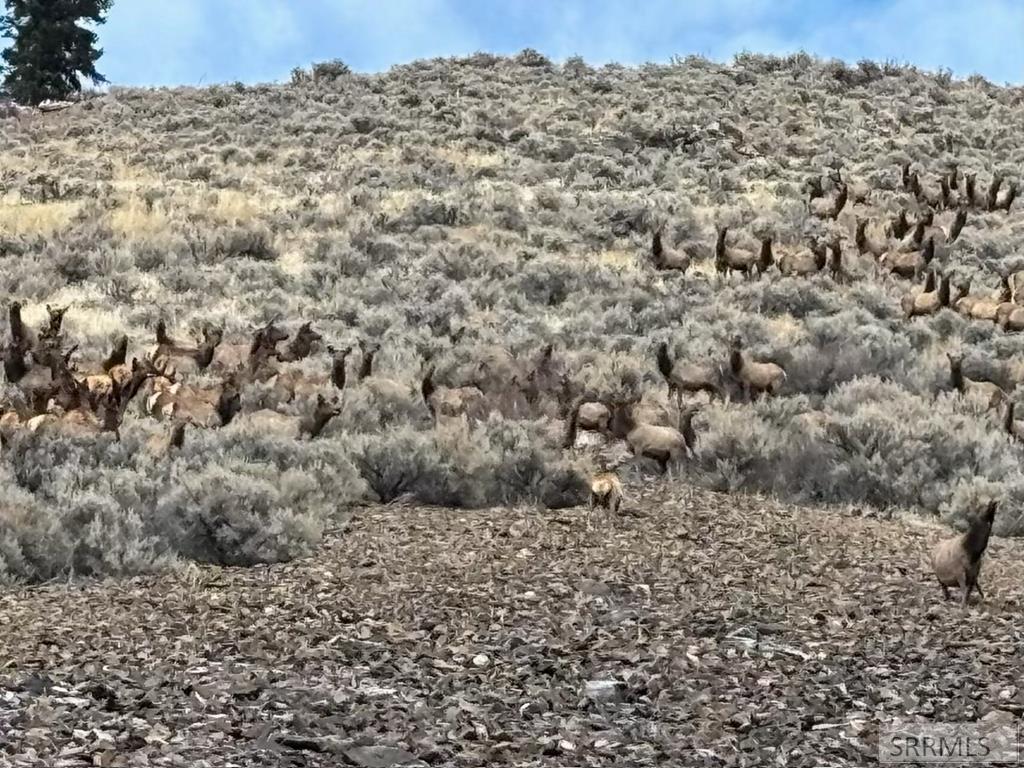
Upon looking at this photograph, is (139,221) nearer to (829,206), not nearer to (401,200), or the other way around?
(401,200)

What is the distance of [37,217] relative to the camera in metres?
19.8

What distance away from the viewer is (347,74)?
119 ft

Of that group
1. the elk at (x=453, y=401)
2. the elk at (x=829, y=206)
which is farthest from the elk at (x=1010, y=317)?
the elk at (x=453, y=401)

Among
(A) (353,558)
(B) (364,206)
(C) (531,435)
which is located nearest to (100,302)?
(B) (364,206)

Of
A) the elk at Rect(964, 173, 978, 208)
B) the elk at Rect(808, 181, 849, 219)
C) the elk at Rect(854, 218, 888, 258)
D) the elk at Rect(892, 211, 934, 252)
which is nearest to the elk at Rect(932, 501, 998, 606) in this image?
the elk at Rect(854, 218, 888, 258)

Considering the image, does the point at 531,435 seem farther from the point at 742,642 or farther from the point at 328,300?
the point at 328,300

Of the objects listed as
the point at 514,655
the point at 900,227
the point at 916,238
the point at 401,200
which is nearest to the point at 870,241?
the point at 916,238

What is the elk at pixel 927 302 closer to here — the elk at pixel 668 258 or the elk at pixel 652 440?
the elk at pixel 668 258

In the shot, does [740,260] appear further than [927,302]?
Yes

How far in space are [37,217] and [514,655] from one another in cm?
1759

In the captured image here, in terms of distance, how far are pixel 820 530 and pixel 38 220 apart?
1653 centimetres

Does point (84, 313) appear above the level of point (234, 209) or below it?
below

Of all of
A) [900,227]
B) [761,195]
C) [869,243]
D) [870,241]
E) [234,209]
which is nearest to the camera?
[869,243]

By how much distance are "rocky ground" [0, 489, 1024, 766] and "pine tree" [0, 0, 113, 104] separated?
3344 centimetres
